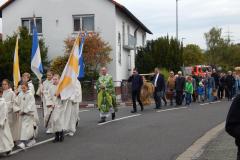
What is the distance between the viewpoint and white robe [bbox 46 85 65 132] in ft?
39.3

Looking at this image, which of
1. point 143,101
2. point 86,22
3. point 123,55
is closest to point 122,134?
point 143,101

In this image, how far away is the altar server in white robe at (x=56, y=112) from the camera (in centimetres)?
1199

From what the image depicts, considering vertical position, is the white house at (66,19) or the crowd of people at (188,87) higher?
the white house at (66,19)

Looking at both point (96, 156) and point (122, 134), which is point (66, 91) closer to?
point (122, 134)

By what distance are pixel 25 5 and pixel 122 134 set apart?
1027 inches

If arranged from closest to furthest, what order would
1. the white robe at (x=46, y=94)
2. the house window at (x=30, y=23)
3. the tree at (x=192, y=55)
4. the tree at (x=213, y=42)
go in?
the white robe at (x=46, y=94) < the house window at (x=30, y=23) < the tree at (x=192, y=55) < the tree at (x=213, y=42)

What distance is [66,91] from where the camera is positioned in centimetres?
1244

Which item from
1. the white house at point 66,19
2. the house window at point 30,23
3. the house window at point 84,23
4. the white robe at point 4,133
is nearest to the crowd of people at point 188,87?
the white house at point 66,19

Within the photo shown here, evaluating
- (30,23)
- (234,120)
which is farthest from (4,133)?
(30,23)

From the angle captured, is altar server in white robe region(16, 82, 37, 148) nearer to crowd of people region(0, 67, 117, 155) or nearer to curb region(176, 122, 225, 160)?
crowd of people region(0, 67, 117, 155)

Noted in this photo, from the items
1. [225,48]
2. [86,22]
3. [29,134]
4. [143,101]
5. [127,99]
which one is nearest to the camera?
[29,134]

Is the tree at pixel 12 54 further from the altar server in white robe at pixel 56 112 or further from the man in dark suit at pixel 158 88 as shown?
the altar server in white robe at pixel 56 112

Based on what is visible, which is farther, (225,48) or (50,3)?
(225,48)

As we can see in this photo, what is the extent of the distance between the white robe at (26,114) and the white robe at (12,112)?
140mm
